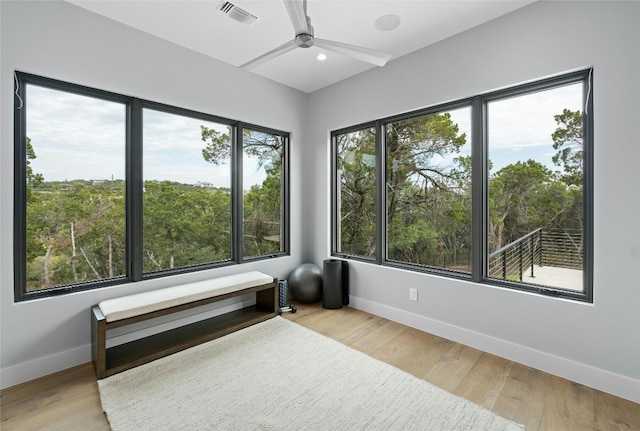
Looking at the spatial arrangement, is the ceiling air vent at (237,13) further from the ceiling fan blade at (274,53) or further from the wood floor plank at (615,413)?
the wood floor plank at (615,413)

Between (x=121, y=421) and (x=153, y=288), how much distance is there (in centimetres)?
128

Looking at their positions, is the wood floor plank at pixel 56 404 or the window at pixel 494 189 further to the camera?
the window at pixel 494 189

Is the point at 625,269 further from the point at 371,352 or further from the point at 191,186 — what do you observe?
the point at 191,186

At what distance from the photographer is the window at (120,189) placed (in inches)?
93.5

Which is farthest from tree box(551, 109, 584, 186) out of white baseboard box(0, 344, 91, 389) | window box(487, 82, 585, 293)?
white baseboard box(0, 344, 91, 389)

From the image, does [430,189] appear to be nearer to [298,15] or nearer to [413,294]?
[413,294]

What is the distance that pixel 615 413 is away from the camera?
1.89m

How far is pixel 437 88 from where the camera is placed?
2.99m

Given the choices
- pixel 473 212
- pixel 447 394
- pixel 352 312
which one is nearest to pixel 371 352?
pixel 447 394

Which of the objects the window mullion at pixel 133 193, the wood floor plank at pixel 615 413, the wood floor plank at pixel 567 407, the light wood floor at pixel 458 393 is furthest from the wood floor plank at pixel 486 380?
the window mullion at pixel 133 193

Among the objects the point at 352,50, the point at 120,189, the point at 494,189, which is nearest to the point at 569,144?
the point at 494,189

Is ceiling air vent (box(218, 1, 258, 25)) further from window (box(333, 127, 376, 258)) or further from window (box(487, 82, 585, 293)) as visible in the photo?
window (box(487, 82, 585, 293))

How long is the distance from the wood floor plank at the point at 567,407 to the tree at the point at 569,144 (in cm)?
150

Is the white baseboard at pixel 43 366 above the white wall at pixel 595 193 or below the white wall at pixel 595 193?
below
